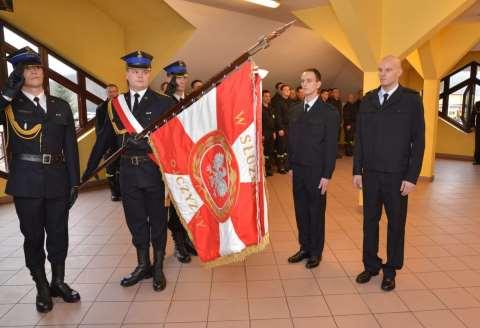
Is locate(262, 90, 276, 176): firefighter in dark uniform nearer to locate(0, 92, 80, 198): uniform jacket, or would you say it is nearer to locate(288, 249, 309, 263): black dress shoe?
locate(288, 249, 309, 263): black dress shoe

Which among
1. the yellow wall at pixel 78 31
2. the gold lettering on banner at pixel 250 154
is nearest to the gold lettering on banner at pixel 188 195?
the gold lettering on banner at pixel 250 154

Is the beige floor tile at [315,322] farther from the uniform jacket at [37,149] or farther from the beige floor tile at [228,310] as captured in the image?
the uniform jacket at [37,149]

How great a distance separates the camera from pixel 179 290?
9.72 feet

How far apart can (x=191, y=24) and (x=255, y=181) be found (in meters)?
4.41

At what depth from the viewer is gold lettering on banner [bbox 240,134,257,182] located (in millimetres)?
2312

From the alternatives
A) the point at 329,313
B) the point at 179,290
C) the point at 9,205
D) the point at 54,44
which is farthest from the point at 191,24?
the point at 329,313

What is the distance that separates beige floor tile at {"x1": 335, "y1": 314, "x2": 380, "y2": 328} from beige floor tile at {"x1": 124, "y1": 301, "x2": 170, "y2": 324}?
1.10 m

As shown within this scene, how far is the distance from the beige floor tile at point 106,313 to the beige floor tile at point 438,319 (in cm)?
187

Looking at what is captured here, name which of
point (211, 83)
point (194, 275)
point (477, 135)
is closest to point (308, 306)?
point (194, 275)

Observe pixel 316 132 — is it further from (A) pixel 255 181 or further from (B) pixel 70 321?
(B) pixel 70 321

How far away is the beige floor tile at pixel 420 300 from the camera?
2658 mm

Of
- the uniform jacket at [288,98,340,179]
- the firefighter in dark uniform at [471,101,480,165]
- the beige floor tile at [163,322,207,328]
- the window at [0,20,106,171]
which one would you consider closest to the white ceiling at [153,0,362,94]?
the window at [0,20,106,171]

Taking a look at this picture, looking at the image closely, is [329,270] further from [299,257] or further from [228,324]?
[228,324]

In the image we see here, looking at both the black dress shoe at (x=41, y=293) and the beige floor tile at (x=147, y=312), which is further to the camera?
the black dress shoe at (x=41, y=293)
